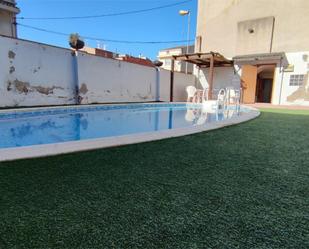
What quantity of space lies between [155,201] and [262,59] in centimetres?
1395

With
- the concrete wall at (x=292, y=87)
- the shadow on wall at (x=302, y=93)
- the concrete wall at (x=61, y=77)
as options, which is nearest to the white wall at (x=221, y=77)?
the concrete wall at (x=292, y=87)

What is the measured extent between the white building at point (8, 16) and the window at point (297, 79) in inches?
641

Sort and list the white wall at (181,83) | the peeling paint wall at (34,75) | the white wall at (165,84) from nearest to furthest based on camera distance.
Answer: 1. the peeling paint wall at (34,75)
2. the white wall at (165,84)
3. the white wall at (181,83)

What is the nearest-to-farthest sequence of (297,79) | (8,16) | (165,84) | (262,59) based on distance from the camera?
(8,16), (297,79), (262,59), (165,84)

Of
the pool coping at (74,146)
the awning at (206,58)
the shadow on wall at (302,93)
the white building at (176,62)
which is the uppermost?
the white building at (176,62)

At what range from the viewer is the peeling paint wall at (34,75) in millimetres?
6840

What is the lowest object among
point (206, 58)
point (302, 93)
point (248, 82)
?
point (302, 93)

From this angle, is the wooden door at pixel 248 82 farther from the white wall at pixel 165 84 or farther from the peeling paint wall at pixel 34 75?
the peeling paint wall at pixel 34 75

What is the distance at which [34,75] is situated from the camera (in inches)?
298

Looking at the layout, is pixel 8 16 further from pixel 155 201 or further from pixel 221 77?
pixel 155 201

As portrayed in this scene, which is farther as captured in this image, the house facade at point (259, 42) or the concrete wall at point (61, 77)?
the house facade at point (259, 42)

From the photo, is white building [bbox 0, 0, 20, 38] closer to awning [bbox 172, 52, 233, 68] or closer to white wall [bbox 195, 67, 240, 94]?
awning [bbox 172, 52, 233, 68]

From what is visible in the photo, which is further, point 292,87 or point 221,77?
point 221,77

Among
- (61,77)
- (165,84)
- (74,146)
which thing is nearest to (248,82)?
(165,84)
